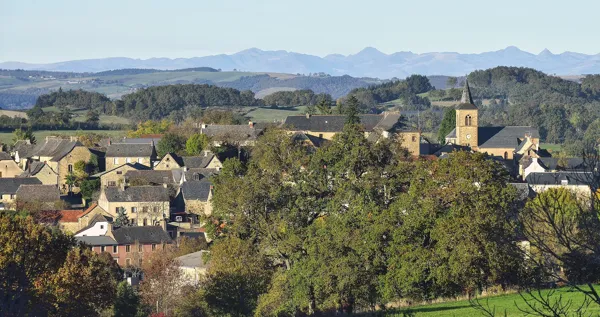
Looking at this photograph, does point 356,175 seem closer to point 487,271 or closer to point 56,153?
point 487,271

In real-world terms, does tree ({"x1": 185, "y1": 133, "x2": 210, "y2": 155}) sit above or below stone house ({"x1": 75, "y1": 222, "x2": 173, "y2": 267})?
above

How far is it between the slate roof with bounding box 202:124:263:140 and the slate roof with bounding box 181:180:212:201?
15.3 m

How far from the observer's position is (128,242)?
48.9 m

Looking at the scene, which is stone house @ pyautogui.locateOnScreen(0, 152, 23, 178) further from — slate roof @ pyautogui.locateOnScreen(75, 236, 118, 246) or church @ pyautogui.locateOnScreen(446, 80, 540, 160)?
church @ pyautogui.locateOnScreen(446, 80, 540, 160)

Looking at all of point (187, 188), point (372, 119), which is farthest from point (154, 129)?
point (187, 188)

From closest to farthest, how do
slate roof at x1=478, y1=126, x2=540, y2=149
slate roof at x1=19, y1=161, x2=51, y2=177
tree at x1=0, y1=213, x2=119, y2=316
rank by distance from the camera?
tree at x1=0, y1=213, x2=119, y2=316
slate roof at x1=19, y1=161, x2=51, y2=177
slate roof at x1=478, y1=126, x2=540, y2=149

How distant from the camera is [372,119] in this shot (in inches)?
3241

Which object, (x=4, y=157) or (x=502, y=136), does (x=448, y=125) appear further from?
(x=4, y=157)

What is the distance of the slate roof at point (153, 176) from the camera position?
64.0m

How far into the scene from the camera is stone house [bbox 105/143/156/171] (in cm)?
7312

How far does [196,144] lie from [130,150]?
15.5 ft

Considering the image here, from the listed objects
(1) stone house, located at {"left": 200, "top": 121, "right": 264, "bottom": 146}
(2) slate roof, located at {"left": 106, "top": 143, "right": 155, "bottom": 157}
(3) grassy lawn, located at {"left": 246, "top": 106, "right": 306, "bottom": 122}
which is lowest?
(3) grassy lawn, located at {"left": 246, "top": 106, "right": 306, "bottom": 122}

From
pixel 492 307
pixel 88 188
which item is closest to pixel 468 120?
pixel 88 188

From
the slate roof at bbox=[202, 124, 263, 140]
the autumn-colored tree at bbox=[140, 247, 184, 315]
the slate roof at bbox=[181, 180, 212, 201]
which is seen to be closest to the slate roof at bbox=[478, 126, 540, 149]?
the slate roof at bbox=[202, 124, 263, 140]
